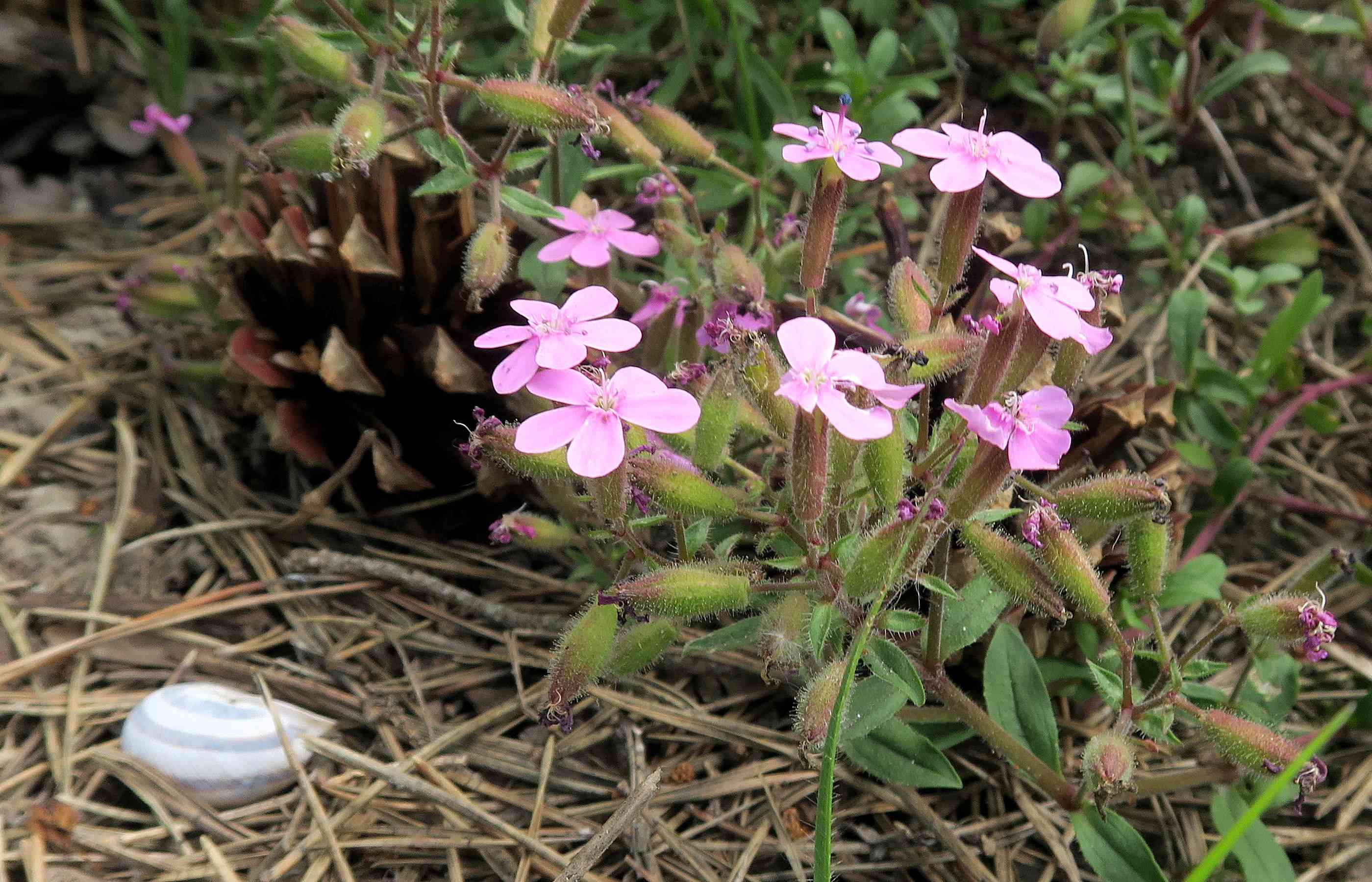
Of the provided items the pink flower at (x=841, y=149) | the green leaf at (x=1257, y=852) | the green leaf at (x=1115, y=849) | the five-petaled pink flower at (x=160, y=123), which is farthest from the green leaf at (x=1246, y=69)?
the five-petaled pink flower at (x=160, y=123)

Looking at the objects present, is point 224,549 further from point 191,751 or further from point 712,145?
point 712,145

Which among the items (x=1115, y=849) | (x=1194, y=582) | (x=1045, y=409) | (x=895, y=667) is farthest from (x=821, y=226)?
(x=1115, y=849)

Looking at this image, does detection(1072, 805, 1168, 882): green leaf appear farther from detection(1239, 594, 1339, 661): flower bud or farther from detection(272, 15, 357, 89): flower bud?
detection(272, 15, 357, 89): flower bud

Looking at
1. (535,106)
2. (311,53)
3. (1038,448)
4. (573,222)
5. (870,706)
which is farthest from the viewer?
(573,222)

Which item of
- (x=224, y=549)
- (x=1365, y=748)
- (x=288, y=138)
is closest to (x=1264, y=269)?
(x=1365, y=748)

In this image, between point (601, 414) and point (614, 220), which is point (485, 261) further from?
point (601, 414)

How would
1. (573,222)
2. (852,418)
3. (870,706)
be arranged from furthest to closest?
(573,222) → (870,706) → (852,418)

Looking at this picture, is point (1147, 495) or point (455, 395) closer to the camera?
point (1147, 495)

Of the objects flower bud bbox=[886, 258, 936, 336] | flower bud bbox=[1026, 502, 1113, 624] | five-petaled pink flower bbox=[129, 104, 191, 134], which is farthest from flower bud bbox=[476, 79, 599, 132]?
five-petaled pink flower bbox=[129, 104, 191, 134]
